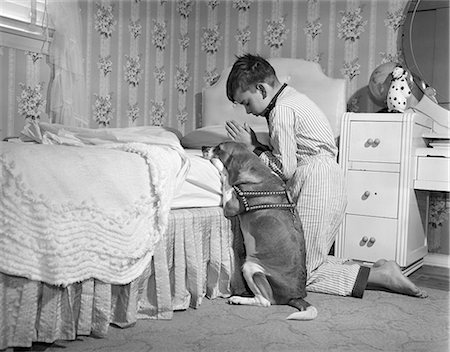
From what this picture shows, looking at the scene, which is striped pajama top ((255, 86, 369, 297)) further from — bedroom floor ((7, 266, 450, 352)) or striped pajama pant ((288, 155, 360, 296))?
bedroom floor ((7, 266, 450, 352))

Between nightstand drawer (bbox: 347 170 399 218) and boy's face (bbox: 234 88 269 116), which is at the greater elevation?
boy's face (bbox: 234 88 269 116)

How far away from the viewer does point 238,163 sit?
232cm

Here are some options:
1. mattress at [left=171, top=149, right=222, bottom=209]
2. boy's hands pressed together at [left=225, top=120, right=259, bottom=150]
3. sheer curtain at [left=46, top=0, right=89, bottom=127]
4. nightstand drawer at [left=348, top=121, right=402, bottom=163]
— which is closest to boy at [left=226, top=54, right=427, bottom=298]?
boy's hands pressed together at [left=225, top=120, right=259, bottom=150]

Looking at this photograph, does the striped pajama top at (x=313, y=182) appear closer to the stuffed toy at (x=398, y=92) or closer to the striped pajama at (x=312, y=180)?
the striped pajama at (x=312, y=180)

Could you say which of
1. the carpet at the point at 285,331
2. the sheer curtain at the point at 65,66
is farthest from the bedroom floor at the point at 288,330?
the sheer curtain at the point at 65,66

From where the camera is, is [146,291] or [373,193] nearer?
[146,291]

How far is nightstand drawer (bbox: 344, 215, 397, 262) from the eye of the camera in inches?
117

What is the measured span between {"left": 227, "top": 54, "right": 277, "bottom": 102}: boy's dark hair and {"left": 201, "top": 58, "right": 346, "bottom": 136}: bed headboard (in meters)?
1.06

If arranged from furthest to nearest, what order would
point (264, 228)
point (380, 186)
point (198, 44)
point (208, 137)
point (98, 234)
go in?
point (198, 44)
point (208, 137)
point (380, 186)
point (264, 228)
point (98, 234)

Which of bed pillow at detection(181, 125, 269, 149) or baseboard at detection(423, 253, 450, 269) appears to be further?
baseboard at detection(423, 253, 450, 269)

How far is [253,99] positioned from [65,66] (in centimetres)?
128

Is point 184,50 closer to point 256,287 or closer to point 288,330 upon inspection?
point 256,287

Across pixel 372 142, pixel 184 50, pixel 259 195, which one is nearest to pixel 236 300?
pixel 259 195

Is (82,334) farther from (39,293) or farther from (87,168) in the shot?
(87,168)
